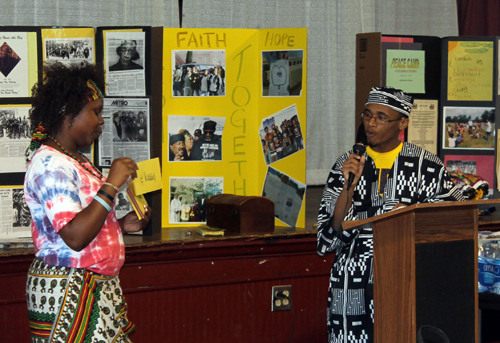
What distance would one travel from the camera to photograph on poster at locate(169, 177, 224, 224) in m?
3.37

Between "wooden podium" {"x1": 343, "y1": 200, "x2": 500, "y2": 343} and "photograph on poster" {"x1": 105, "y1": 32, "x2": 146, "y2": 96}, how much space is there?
1.58 meters

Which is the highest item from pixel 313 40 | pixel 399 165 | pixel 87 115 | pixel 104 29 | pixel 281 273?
pixel 313 40

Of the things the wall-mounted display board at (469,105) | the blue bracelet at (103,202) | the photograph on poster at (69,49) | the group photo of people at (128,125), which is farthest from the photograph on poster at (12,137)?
the wall-mounted display board at (469,105)

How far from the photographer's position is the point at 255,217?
3158mm

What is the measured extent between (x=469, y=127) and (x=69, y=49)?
236cm

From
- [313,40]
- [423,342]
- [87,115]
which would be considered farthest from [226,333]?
[313,40]

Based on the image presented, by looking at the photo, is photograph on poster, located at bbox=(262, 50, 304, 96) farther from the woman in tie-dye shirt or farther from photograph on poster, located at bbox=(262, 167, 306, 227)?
the woman in tie-dye shirt

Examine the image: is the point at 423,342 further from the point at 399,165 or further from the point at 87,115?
the point at 87,115

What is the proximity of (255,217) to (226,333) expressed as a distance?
0.62 metres

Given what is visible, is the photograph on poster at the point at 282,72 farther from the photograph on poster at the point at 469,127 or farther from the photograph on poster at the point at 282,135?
the photograph on poster at the point at 469,127

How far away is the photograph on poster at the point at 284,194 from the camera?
132 inches

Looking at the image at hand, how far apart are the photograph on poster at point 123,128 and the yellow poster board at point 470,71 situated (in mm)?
1815

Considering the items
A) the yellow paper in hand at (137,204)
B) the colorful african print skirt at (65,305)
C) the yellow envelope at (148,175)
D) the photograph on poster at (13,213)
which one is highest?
the yellow envelope at (148,175)

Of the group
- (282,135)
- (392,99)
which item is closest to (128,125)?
(282,135)
